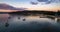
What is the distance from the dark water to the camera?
1583 millimetres

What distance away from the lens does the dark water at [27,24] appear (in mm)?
1583

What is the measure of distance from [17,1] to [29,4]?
0.53 feet

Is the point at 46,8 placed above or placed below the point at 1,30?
above

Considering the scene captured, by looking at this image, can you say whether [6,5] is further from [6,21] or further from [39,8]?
[39,8]

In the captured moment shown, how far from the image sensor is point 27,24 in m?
1.60

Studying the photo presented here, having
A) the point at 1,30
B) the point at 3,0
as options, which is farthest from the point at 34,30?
the point at 3,0

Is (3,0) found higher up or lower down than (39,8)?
higher up

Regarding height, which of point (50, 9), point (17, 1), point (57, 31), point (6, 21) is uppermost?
point (17, 1)

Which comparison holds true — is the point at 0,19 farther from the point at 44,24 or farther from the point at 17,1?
the point at 44,24

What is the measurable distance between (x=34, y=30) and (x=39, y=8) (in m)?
0.29

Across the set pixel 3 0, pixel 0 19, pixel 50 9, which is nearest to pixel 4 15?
pixel 0 19

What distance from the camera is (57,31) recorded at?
1.61 meters

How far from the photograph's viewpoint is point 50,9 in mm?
1611

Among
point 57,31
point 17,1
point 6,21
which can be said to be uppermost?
point 17,1
